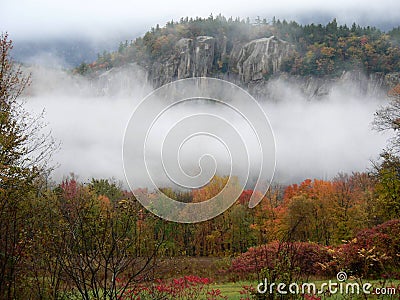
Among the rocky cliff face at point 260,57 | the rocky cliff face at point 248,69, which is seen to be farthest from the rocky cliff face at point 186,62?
the rocky cliff face at point 260,57

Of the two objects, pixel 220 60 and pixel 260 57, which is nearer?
pixel 260 57

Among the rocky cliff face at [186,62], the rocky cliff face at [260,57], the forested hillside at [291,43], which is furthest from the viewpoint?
the rocky cliff face at [260,57]

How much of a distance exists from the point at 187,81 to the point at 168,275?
917cm

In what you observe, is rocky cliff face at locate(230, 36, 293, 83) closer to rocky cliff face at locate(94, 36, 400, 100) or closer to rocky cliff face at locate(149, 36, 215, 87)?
rocky cliff face at locate(94, 36, 400, 100)

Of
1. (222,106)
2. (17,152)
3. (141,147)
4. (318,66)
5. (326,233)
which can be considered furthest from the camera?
→ (318,66)

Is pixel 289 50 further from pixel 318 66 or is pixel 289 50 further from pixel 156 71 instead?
pixel 156 71

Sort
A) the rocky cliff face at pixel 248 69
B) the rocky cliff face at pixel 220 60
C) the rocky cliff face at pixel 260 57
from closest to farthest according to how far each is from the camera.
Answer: the rocky cliff face at pixel 248 69
the rocky cliff face at pixel 260 57
the rocky cliff face at pixel 220 60

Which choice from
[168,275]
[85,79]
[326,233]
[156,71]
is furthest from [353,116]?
[168,275]

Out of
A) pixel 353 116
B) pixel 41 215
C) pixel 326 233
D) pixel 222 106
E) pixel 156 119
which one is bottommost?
pixel 41 215

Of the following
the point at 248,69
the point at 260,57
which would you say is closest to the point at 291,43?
Result: the point at 260,57

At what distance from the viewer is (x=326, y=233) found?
34.4m

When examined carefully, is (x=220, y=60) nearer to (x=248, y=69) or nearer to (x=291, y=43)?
(x=248, y=69)

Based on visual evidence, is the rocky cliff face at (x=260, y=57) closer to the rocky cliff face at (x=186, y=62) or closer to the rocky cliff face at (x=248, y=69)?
the rocky cliff face at (x=248, y=69)

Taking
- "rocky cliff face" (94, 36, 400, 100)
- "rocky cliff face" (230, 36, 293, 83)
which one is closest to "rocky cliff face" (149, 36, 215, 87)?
"rocky cliff face" (94, 36, 400, 100)
